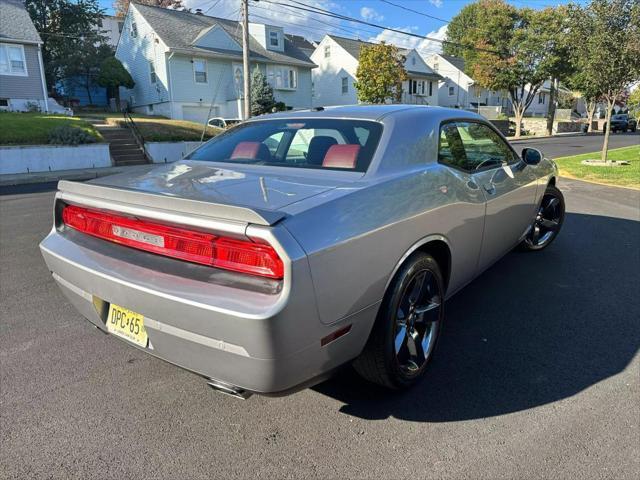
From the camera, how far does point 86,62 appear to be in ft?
108

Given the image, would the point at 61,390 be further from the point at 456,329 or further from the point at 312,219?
the point at 456,329

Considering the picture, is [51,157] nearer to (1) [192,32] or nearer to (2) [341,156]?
(2) [341,156]

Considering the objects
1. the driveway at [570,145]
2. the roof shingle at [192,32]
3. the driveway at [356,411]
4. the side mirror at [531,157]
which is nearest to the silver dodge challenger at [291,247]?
the driveway at [356,411]

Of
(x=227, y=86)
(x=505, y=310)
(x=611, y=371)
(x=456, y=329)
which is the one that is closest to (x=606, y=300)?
(x=505, y=310)

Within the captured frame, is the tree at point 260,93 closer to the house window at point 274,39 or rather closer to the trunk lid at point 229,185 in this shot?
the house window at point 274,39

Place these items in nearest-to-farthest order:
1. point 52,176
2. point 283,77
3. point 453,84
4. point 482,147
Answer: point 482,147, point 52,176, point 283,77, point 453,84

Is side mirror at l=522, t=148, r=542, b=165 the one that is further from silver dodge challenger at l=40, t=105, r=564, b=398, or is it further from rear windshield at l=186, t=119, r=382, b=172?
rear windshield at l=186, t=119, r=382, b=172

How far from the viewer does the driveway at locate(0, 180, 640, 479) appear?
2246 millimetres

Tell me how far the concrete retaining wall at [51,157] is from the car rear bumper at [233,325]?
49.7 ft

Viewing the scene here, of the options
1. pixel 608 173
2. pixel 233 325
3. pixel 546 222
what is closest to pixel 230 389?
pixel 233 325

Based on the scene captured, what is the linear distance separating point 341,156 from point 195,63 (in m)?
29.2

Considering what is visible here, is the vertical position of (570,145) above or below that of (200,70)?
below

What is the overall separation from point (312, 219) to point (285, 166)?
1115mm

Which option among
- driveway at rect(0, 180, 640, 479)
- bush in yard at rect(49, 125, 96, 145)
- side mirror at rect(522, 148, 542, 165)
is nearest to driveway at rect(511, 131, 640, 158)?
side mirror at rect(522, 148, 542, 165)
